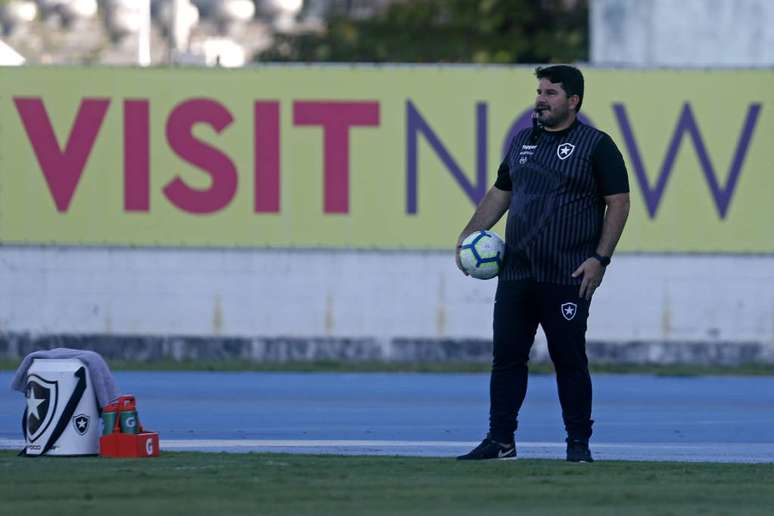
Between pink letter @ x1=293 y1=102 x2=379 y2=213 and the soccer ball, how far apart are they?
331 inches

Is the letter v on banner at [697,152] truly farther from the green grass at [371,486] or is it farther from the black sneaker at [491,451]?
the black sneaker at [491,451]

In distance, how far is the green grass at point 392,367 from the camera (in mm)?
17672

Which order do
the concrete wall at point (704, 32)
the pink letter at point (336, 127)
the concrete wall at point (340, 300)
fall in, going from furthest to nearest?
the concrete wall at point (704, 32) < the pink letter at point (336, 127) < the concrete wall at point (340, 300)

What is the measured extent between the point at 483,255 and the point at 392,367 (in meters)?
8.21

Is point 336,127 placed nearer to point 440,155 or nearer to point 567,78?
point 440,155

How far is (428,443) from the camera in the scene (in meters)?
11.7

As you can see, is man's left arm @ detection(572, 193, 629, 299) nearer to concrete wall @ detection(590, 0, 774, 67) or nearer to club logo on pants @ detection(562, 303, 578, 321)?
club logo on pants @ detection(562, 303, 578, 321)

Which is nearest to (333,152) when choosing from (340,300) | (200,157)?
(200,157)

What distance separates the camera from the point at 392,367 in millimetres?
17891

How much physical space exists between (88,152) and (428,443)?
24.9 ft

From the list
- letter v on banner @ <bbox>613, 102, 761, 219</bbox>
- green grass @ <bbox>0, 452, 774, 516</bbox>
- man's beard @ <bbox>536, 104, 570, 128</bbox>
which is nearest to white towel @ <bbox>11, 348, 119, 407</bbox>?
green grass @ <bbox>0, 452, 774, 516</bbox>

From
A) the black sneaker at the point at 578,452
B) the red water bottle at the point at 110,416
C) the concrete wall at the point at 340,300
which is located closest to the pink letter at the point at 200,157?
the concrete wall at the point at 340,300

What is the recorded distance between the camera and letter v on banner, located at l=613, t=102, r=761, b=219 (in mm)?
18047

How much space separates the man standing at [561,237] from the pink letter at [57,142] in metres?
9.28
